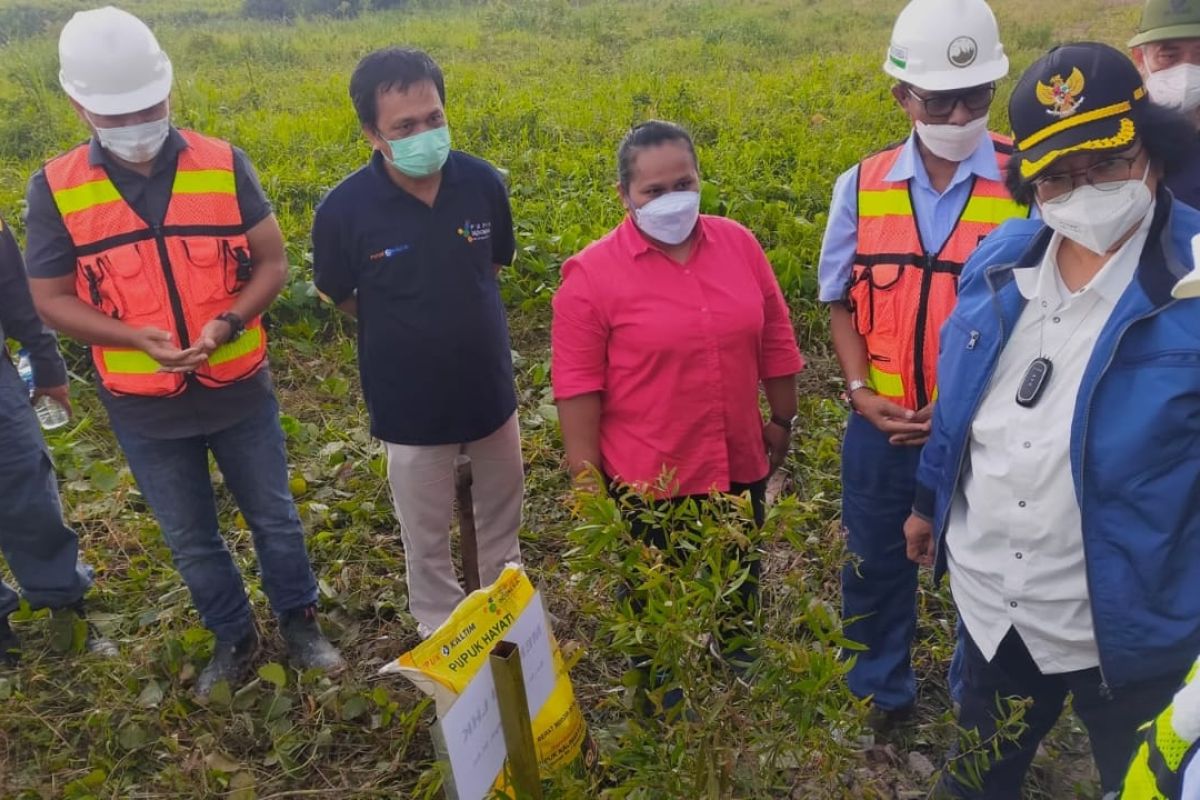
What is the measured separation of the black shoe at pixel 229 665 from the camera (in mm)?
2775

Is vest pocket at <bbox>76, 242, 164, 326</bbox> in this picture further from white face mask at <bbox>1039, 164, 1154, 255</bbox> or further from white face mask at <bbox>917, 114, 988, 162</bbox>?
white face mask at <bbox>1039, 164, 1154, 255</bbox>

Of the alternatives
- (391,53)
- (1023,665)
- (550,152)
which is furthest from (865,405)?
(550,152)

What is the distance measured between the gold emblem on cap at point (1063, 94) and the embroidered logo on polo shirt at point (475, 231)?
1491 mm

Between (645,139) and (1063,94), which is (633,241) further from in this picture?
(1063,94)

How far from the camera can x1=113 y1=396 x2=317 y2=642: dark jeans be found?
2.60 m

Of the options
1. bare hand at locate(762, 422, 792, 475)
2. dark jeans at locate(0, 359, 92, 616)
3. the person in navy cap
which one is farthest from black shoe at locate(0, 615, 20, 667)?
the person in navy cap

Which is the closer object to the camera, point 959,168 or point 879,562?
point 959,168

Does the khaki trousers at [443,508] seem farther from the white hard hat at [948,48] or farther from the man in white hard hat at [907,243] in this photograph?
the white hard hat at [948,48]

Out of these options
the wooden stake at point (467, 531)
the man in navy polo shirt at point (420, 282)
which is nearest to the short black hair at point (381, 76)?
the man in navy polo shirt at point (420, 282)

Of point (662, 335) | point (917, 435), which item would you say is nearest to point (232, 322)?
point (662, 335)

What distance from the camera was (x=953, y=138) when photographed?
215 cm

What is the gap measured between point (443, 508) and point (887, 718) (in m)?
1.39

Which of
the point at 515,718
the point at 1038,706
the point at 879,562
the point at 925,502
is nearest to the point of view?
the point at 515,718

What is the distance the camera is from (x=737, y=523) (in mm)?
1488
